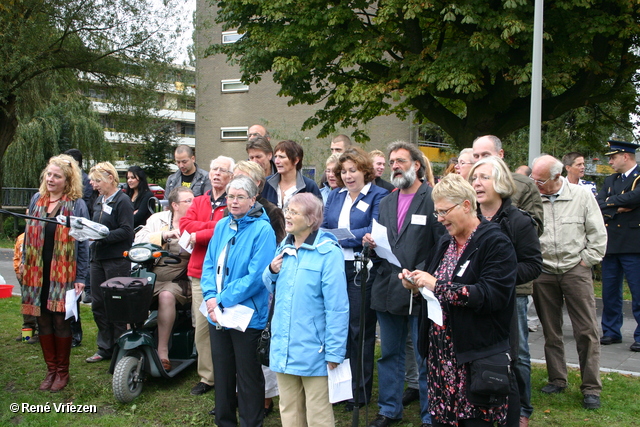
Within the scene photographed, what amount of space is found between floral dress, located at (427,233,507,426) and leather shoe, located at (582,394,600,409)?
2078mm

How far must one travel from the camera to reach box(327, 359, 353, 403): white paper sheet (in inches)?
139

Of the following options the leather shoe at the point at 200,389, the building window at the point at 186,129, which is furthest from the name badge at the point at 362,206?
the building window at the point at 186,129

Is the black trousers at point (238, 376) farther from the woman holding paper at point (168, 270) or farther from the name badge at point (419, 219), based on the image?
the name badge at point (419, 219)

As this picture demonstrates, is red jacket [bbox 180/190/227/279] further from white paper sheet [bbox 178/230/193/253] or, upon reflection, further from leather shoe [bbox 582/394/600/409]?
leather shoe [bbox 582/394/600/409]

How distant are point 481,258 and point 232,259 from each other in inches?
75.7

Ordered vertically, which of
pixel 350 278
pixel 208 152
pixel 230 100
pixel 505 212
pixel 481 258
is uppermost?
pixel 230 100

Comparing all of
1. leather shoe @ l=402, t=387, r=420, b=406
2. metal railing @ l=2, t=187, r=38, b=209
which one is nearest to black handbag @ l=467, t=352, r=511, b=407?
leather shoe @ l=402, t=387, r=420, b=406

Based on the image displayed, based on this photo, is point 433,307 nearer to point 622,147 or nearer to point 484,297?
point 484,297

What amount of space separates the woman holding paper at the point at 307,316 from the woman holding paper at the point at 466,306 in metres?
0.61

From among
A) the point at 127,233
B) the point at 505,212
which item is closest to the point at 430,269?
the point at 505,212

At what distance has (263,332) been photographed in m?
3.86

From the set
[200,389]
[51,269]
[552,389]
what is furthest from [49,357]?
[552,389]

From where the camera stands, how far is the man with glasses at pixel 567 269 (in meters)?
4.76

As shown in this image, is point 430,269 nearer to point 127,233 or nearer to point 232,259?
point 232,259
